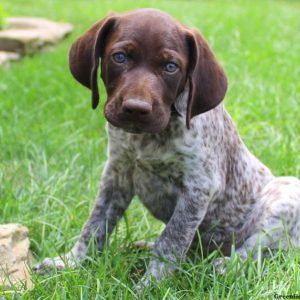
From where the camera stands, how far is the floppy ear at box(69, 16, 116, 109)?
3725 mm

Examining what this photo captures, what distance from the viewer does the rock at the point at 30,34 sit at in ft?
31.9

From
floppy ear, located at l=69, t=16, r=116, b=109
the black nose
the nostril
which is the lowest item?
the nostril

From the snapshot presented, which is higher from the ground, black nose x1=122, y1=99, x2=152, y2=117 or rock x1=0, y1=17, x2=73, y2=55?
black nose x1=122, y1=99, x2=152, y2=117

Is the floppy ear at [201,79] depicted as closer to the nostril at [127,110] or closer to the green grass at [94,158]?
the nostril at [127,110]

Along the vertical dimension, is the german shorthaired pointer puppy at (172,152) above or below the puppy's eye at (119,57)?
below

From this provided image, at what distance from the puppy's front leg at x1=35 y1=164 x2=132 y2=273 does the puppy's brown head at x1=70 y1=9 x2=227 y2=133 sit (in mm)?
697

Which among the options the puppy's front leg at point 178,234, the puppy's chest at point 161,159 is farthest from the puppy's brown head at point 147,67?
the puppy's front leg at point 178,234

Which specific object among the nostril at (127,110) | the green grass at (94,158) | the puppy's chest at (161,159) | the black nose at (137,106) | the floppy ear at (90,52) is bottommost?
the green grass at (94,158)

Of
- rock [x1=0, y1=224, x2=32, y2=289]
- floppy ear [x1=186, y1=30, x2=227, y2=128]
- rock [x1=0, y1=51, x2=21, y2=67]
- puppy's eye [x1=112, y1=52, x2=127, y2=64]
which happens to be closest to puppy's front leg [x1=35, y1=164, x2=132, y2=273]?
rock [x1=0, y1=224, x2=32, y2=289]

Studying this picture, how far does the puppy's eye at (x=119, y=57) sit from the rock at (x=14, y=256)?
4.15ft

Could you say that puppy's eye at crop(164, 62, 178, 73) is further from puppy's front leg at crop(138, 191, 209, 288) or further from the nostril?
puppy's front leg at crop(138, 191, 209, 288)

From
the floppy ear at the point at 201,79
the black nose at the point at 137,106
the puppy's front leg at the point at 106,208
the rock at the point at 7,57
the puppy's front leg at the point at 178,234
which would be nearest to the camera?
the black nose at the point at 137,106

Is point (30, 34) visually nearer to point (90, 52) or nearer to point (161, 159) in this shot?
point (90, 52)

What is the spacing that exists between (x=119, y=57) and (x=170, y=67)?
0.26m
